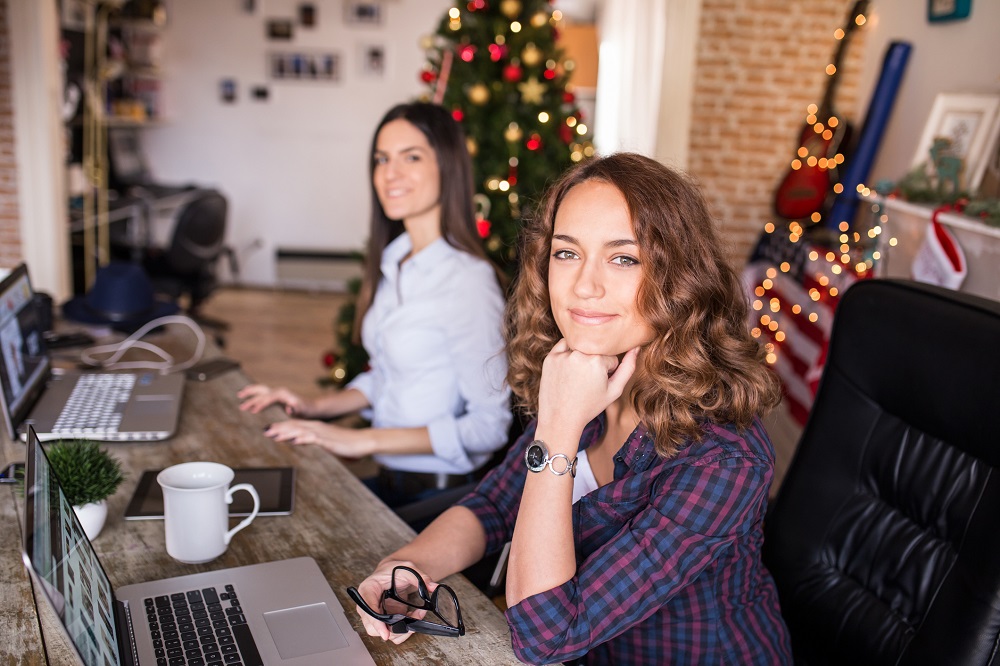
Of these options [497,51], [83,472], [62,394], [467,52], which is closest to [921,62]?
[497,51]

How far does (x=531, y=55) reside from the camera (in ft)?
10.0

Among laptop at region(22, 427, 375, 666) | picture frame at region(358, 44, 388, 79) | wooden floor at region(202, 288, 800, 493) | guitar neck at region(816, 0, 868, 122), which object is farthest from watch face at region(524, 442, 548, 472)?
picture frame at region(358, 44, 388, 79)

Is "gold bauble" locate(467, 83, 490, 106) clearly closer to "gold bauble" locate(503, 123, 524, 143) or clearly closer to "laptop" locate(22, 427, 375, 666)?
"gold bauble" locate(503, 123, 524, 143)

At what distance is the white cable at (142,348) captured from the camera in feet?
6.67

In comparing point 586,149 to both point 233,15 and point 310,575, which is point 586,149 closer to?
point 310,575

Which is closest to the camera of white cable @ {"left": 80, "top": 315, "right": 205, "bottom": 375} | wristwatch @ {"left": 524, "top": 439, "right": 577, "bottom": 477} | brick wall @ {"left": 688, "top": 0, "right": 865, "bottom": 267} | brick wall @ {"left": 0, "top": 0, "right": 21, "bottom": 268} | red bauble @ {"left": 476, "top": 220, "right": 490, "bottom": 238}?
wristwatch @ {"left": 524, "top": 439, "right": 577, "bottom": 477}

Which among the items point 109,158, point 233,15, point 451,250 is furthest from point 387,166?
point 233,15

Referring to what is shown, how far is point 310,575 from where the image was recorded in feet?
3.86

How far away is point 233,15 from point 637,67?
376cm

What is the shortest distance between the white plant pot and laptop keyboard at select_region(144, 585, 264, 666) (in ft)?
0.76

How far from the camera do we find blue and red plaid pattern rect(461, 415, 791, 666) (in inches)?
41.0

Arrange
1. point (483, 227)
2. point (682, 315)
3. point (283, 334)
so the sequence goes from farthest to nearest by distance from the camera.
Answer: point (283, 334)
point (483, 227)
point (682, 315)

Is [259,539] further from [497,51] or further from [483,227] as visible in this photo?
[497,51]

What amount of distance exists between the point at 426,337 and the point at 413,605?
95cm
